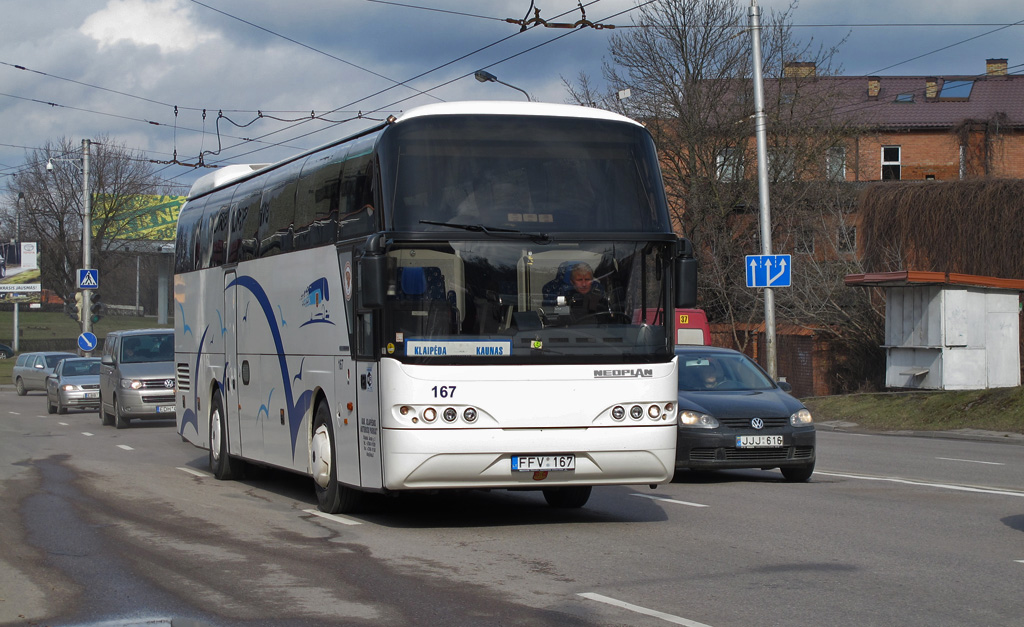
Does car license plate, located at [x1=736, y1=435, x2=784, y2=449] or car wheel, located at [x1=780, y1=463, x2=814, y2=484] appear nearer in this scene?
car license plate, located at [x1=736, y1=435, x2=784, y2=449]

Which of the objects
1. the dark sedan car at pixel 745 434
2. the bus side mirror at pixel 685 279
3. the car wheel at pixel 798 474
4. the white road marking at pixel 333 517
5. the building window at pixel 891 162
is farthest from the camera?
the building window at pixel 891 162

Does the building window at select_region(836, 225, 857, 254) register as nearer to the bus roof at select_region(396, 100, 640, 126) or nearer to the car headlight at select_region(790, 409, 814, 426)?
the car headlight at select_region(790, 409, 814, 426)

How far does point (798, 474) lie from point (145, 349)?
1722 cm

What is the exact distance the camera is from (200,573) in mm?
8047

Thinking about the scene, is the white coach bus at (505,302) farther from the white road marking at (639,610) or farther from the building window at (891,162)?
the building window at (891,162)

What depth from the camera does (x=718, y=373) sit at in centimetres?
1489

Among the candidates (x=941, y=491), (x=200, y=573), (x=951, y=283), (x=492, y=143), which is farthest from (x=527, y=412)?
(x=951, y=283)

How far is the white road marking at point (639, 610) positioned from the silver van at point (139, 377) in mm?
20450

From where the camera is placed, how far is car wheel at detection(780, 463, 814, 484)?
13.7 metres

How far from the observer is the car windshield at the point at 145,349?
2653cm

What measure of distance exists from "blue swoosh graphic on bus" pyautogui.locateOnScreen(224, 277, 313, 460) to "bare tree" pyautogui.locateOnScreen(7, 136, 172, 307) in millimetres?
55543

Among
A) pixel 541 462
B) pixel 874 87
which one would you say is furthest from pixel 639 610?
pixel 874 87

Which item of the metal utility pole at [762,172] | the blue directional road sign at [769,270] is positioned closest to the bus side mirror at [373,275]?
the blue directional road sign at [769,270]

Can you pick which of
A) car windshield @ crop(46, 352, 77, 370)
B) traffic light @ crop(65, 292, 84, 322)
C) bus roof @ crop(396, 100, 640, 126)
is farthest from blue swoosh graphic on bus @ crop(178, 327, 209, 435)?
car windshield @ crop(46, 352, 77, 370)
